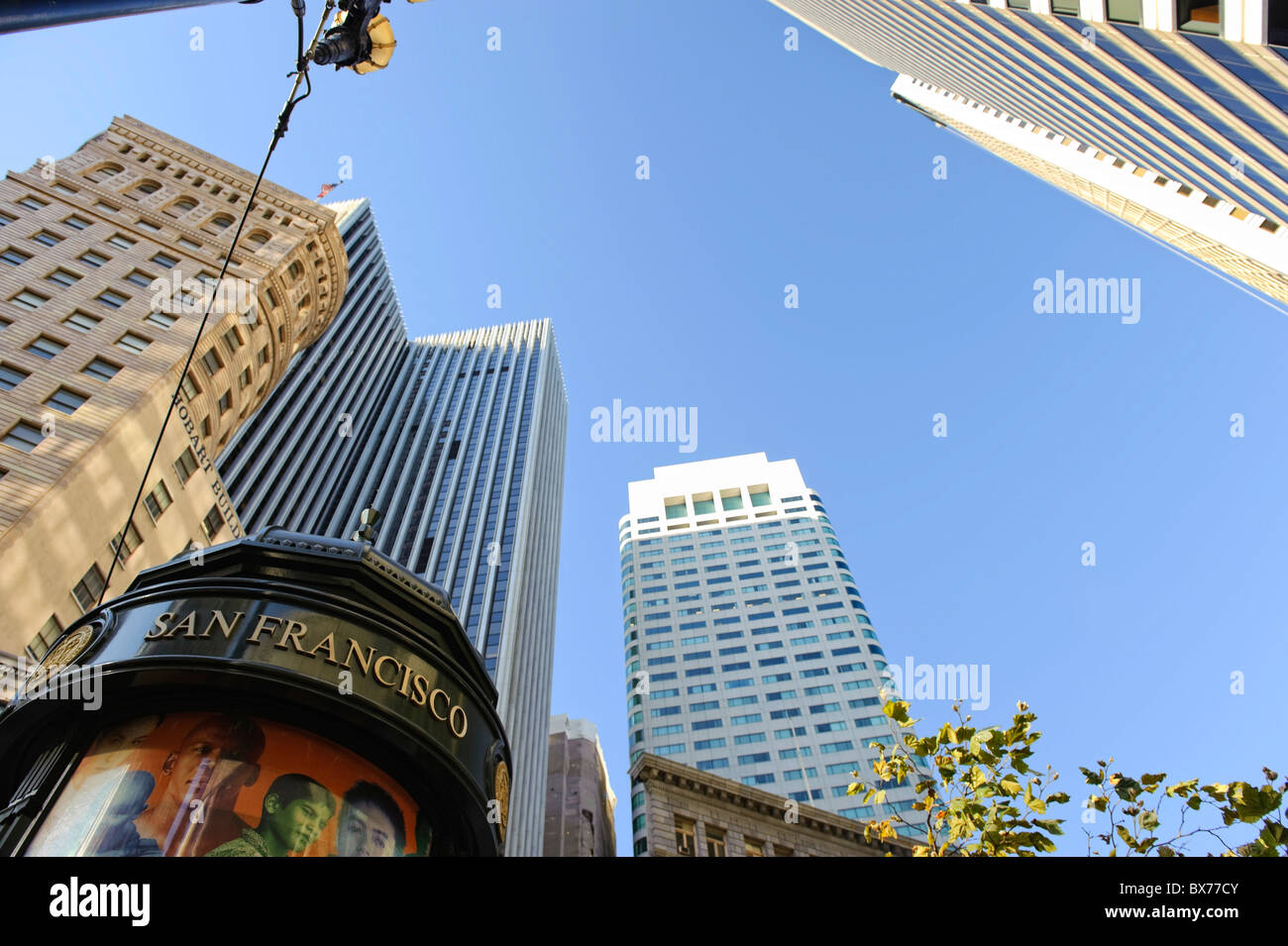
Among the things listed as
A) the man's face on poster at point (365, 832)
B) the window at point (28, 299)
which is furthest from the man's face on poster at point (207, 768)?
the window at point (28, 299)

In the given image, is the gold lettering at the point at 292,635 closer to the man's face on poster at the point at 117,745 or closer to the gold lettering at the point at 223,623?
the gold lettering at the point at 223,623

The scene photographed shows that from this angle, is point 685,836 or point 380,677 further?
point 685,836

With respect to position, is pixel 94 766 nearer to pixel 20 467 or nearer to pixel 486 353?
pixel 20 467

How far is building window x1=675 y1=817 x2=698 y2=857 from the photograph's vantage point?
37750mm

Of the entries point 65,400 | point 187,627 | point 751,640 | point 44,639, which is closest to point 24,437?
point 65,400

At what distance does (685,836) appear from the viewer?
38.5m

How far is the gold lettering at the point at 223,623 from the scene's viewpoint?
8.76m

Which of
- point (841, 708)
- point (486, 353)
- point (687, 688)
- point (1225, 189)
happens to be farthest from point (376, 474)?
point (1225, 189)

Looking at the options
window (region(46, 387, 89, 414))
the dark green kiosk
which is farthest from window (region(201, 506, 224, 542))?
the dark green kiosk

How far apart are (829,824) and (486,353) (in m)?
107

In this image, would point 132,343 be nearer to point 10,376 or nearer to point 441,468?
point 10,376

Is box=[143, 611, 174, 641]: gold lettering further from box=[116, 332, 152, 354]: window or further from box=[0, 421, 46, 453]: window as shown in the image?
box=[116, 332, 152, 354]: window

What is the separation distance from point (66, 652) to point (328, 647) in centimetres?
321
